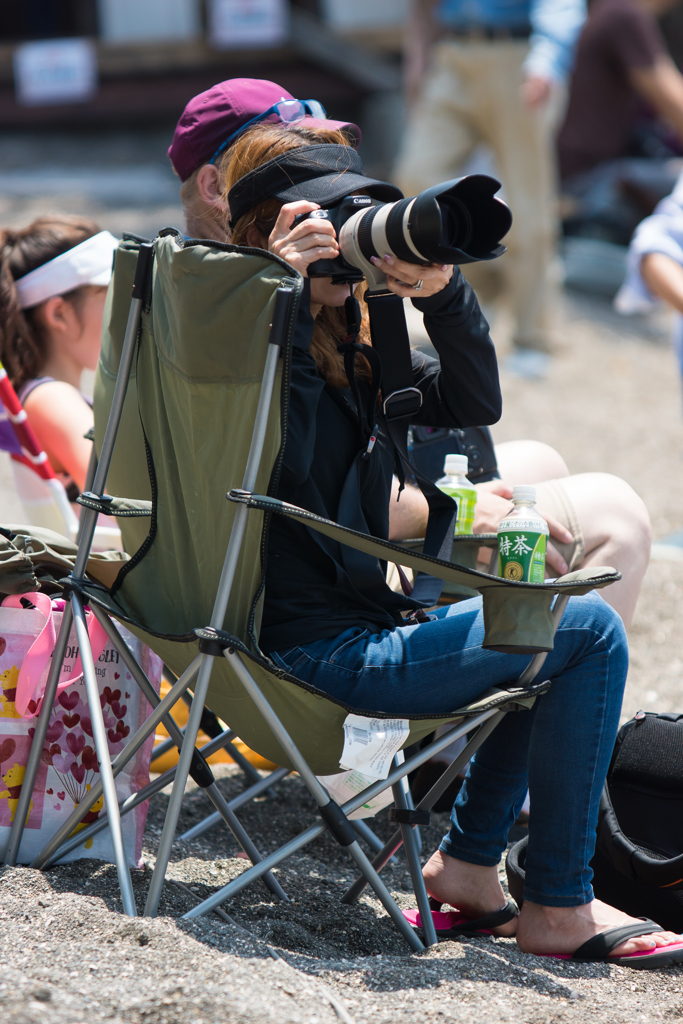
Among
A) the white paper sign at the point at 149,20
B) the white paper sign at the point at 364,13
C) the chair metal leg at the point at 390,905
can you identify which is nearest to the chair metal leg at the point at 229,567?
the chair metal leg at the point at 390,905

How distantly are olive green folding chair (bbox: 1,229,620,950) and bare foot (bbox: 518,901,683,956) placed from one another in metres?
0.19

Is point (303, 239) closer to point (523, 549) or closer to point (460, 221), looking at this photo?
point (460, 221)

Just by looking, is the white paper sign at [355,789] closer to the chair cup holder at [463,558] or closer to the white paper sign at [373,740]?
the white paper sign at [373,740]

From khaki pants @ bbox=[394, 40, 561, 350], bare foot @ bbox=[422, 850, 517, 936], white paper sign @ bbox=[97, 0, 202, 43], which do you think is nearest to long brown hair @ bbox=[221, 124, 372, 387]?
bare foot @ bbox=[422, 850, 517, 936]

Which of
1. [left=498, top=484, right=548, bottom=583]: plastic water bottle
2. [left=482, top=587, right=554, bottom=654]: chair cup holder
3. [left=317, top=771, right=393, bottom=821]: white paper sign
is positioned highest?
[left=498, top=484, right=548, bottom=583]: plastic water bottle

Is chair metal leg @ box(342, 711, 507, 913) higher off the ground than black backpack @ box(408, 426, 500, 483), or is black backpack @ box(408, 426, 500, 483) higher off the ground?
black backpack @ box(408, 426, 500, 483)

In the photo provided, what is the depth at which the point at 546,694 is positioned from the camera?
1.85 m

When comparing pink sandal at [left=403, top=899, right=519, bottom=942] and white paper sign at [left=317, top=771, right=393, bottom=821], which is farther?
pink sandal at [left=403, top=899, right=519, bottom=942]

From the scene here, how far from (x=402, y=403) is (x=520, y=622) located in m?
0.48

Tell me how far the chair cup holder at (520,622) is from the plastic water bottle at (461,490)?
0.54m

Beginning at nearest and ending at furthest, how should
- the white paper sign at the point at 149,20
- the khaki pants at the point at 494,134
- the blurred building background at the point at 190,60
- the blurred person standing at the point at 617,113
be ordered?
the khaki pants at the point at 494,134 → the blurred person standing at the point at 617,113 → the blurred building background at the point at 190,60 → the white paper sign at the point at 149,20

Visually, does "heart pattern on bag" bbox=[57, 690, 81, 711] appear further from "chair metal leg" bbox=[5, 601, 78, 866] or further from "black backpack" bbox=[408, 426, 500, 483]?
"black backpack" bbox=[408, 426, 500, 483]

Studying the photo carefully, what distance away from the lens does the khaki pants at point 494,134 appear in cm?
559

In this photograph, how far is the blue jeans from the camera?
1762mm
